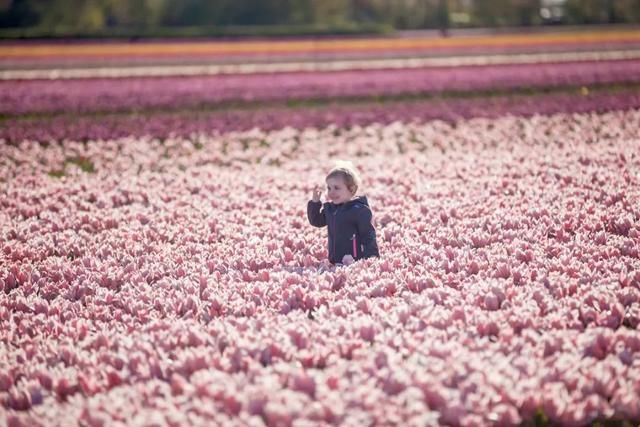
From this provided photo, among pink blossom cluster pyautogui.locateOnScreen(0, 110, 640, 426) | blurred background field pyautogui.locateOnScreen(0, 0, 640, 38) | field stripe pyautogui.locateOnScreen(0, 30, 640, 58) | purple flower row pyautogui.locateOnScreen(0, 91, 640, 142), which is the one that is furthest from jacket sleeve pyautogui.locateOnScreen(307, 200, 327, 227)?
blurred background field pyautogui.locateOnScreen(0, 0, 640, 38)

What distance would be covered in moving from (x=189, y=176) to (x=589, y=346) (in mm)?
8033

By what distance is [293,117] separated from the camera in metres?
16.6

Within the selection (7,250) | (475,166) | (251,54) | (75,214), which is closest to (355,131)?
(475,166)

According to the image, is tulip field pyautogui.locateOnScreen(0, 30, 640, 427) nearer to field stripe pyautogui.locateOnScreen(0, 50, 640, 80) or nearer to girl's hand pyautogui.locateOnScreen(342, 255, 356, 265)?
girl's hand pyautogui.locateOnScreen(342, 255, 356, 265)

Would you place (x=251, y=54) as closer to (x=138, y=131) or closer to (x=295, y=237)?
(x=138, y=131)

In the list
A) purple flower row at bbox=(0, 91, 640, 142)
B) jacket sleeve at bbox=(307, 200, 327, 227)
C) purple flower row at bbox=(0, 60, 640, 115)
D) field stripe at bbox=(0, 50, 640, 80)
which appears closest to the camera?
jacket sleeve at bbox=(307, 200, 327, 227)

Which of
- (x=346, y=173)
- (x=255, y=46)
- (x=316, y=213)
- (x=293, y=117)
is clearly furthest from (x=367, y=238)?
(x=255, y=46)

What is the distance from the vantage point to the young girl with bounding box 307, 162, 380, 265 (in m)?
6.16

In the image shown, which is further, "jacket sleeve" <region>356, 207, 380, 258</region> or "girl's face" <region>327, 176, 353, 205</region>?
"jacket sleeve" <region>356, 207, 380, 258</region>

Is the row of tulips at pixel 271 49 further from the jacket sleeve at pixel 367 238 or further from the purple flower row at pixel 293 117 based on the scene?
the jacket sleeve at pixel 367 238

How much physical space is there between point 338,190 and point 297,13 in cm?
5696

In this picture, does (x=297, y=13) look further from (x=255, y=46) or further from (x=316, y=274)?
(x=316, y=274)

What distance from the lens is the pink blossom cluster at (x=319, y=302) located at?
12.4ft

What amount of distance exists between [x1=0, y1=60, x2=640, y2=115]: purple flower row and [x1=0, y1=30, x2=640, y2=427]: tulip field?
10.3 feet
